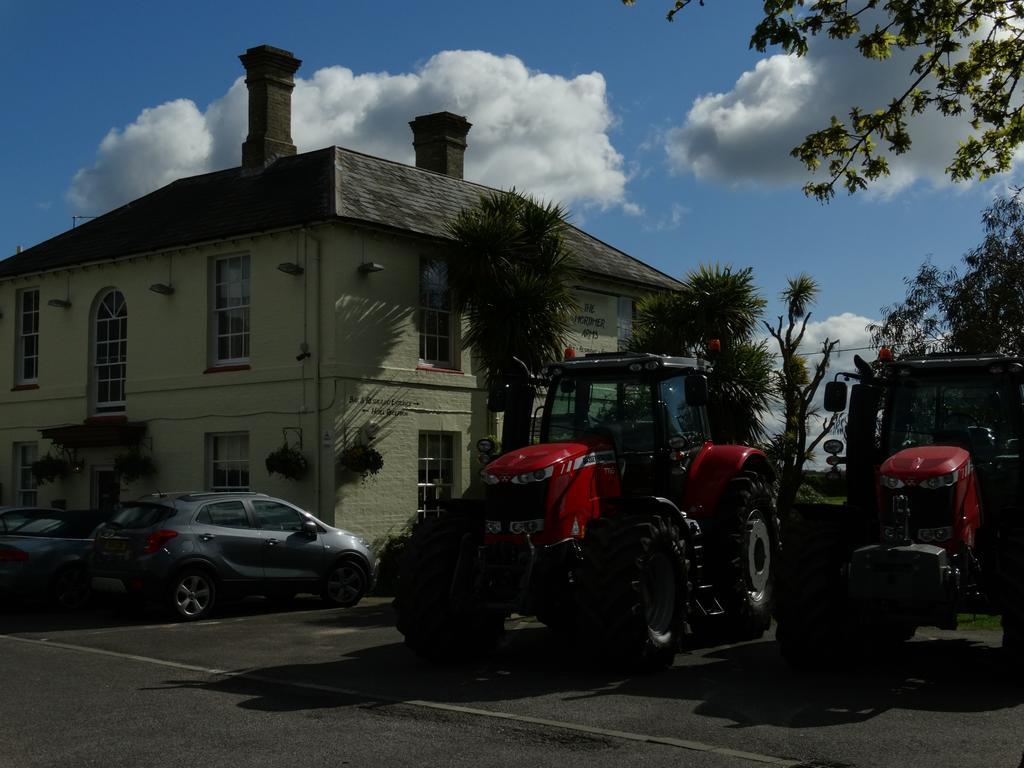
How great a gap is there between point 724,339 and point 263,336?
7.81 m

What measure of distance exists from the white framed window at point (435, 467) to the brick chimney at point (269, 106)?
21.6ft

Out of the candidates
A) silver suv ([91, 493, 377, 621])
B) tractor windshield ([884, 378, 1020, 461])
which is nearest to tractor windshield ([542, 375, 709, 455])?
tractor windshield ([884, 378, 1020, 461])

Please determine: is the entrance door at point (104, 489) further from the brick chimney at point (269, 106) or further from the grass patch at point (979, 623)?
the grass patch at point (979, 623)

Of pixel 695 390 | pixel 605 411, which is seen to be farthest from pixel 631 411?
pixel 695 390

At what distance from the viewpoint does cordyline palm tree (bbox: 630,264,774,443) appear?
63.8ft

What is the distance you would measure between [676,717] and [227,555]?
8.33 meters

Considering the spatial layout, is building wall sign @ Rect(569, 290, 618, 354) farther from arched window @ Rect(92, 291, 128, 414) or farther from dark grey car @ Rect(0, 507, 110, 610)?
dark grey car @ Rect(0, 507, 110, 610)

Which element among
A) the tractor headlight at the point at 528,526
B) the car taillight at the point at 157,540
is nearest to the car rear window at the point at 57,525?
the car taillight at the point at 157,540

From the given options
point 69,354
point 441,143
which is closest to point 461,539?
point 69,354

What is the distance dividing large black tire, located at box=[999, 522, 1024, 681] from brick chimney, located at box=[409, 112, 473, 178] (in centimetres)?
1916

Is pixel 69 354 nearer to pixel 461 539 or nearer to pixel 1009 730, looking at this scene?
pixel 461 539

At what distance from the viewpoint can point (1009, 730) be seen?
769 centimetres

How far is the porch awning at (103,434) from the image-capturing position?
21.8m

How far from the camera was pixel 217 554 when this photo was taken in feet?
49.3
